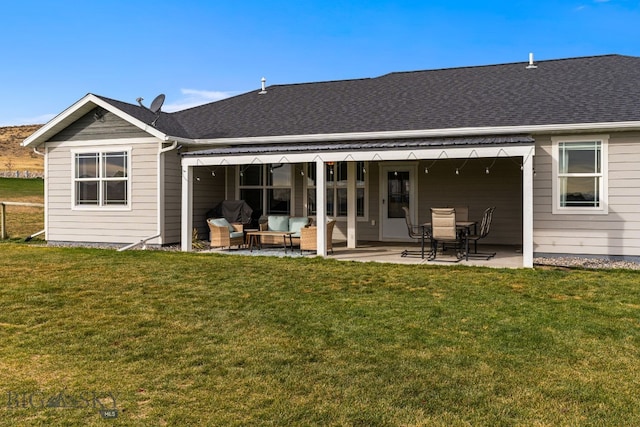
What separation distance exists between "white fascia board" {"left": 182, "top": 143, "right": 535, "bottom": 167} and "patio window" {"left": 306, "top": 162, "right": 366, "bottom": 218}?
3016 mm

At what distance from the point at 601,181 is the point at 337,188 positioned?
6400mm

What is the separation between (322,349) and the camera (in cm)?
445

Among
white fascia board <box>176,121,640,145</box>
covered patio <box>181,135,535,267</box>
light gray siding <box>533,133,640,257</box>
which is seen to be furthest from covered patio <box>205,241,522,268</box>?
white fascia board <box>176,121,640,145</box>

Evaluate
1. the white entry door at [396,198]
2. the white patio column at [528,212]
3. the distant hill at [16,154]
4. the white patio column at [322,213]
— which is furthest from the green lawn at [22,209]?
the white patio column at [528,212]

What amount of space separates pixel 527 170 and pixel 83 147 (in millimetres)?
10597

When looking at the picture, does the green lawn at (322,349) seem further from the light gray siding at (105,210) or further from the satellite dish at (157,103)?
the satellite dish at (157,103)

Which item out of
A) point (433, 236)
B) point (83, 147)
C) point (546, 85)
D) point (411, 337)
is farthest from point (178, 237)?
point (546, 85)

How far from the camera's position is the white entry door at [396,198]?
13297mm

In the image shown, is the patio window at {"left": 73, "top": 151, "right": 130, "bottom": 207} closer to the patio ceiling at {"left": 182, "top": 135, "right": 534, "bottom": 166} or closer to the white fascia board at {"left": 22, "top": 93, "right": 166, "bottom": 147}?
the white fascia board at {"left": 22, "top": 93, "right": 166, "bottom": 147}

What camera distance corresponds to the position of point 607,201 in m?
9.91

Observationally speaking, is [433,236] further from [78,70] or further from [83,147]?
[78,70]

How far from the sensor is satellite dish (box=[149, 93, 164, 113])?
1323 centimetres

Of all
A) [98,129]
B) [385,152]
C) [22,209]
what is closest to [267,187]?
[98,129]

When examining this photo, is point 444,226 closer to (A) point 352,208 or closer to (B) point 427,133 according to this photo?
(B) point 427,133
